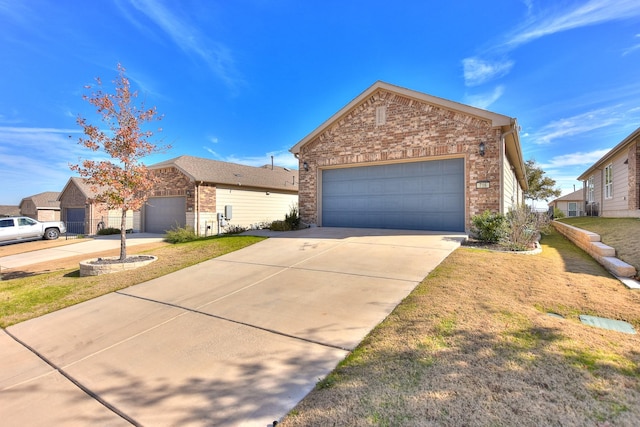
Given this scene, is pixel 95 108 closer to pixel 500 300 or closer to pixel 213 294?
pixel 213 294

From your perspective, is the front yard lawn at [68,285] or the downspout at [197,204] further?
the downspout at [197,204]

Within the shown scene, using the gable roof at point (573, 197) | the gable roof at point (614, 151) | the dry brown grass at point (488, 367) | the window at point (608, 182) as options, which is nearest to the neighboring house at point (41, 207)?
the dry brown grass at point (488, 367)

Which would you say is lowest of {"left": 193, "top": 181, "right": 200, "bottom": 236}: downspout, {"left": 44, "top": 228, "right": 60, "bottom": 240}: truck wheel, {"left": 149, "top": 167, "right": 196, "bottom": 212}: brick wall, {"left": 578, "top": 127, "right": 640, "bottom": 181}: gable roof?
{"left": 44, "top": 228, "right": 60, "bottom": 240}: truck wheel

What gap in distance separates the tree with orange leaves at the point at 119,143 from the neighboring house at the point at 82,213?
49.9 feet

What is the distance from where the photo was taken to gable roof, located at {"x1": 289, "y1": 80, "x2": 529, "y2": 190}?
9.10 m

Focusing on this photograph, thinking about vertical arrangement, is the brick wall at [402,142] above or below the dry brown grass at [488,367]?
above

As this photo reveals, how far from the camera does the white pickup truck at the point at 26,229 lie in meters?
16.1

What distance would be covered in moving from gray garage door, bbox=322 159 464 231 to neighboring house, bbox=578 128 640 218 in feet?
24.7

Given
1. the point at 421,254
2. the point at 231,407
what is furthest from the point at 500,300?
the point at 231,407

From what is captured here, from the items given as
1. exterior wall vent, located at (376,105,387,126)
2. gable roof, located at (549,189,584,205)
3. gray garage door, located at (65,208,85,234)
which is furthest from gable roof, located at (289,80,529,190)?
gable roof, located at (549,189,584,205)

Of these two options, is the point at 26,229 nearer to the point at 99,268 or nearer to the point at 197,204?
the point at 197,204

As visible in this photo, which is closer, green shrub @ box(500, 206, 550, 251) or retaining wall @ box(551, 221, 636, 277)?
retaining wall @ box(551, 221, 636, 277)

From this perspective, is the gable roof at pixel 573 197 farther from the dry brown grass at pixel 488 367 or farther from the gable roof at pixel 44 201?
the gable roof at pixel 44 201

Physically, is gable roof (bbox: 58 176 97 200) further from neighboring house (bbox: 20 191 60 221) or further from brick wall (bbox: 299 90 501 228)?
brick wall (bbox: 299 90 501 228)
